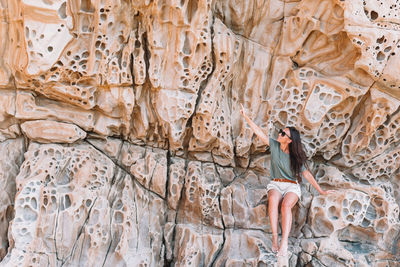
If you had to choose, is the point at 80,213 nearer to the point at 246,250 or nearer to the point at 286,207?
the point at 246,250

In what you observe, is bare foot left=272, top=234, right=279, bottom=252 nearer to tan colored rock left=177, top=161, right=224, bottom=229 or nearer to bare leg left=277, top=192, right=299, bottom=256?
bare leg left=277, top=192, right=299, bottom=256

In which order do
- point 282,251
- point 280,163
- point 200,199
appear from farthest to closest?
point 200,199, point 280,163, point 282,251

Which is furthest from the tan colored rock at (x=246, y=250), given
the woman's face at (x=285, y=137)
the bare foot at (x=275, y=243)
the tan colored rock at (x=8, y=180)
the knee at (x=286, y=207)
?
the tan colored rock at (x=8, y=180)

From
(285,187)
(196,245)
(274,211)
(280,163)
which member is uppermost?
(280,163)

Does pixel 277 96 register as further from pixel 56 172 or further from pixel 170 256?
pixel 56 172

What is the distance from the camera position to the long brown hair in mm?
4590

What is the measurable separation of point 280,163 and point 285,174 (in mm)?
124

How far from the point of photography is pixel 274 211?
4613 millimetres

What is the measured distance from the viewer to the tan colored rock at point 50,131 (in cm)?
495

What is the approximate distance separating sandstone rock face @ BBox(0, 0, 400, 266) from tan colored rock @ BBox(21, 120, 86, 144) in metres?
0.01

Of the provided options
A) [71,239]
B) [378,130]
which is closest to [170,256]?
[71,239]

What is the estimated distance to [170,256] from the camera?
16.4 ft

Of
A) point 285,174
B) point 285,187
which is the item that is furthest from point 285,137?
point 285,187

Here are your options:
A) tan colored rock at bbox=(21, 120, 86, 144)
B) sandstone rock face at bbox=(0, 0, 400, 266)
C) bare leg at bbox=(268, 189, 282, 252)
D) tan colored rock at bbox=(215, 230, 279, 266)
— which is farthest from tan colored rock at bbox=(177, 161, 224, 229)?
tan colored rock at bbox=(21, 120, 86, 144)
